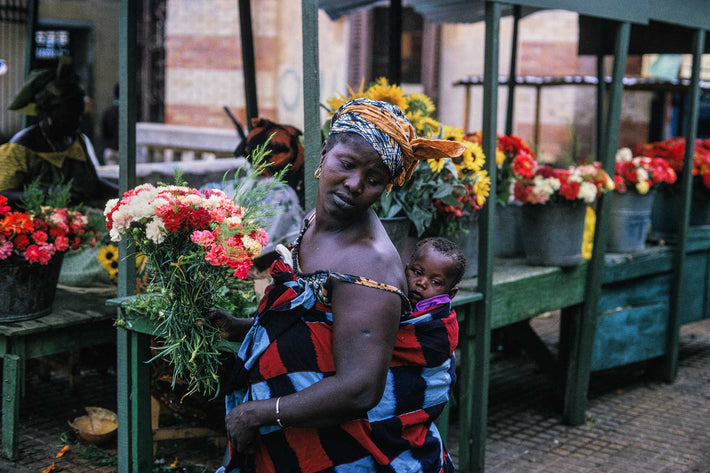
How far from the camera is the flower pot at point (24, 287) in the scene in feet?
13.2

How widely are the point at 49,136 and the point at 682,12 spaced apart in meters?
4.34

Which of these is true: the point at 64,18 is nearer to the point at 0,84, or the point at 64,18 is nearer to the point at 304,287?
the point at 0,84

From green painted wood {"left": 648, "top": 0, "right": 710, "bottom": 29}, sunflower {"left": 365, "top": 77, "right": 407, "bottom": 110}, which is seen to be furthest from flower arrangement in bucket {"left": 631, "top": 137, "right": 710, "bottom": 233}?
sunflower {"left": 365, "top": 77, "right": 407, "bottom": 110}

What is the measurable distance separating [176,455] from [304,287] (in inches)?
98.7

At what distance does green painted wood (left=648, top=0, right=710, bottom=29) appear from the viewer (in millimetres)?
5387

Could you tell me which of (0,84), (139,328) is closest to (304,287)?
(139,328)

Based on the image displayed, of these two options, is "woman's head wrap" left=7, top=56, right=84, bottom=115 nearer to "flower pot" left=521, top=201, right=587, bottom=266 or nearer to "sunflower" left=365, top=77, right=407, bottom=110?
"sunflower" left=365, top=77, right=407, bottom=110

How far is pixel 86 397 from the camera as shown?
17.4 ft

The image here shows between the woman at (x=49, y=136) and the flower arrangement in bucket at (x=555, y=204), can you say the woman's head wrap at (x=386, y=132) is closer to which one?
the flower arrangement in bucket at (x=555, y=204)

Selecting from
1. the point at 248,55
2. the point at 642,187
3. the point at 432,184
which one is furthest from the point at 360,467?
the point at 248,55

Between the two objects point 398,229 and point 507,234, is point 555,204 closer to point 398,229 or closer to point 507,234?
point 507,234

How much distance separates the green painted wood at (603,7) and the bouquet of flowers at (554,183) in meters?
0.90

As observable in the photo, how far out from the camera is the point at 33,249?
3.98 m

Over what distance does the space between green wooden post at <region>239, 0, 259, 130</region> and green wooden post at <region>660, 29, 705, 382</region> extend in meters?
3.21
